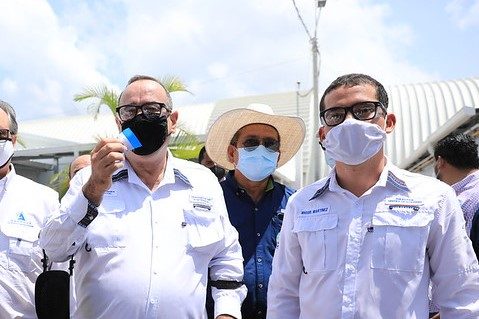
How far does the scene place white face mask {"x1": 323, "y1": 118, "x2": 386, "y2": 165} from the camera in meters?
2.34

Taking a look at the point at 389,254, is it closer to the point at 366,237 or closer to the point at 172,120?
the point at 366,237

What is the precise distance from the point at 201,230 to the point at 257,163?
1.03 metres

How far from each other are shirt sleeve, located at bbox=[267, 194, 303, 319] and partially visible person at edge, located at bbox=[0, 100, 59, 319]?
1.39 m

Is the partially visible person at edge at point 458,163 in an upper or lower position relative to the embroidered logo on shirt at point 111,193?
upper

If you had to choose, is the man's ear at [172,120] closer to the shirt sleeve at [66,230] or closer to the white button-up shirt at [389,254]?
the shirt sleeve at [66,230]

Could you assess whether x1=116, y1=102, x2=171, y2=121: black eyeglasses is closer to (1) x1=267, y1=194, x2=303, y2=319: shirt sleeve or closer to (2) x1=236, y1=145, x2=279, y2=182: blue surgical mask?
(1) x1=267, y1=194, x2=303, y2=319: shirt sleeve

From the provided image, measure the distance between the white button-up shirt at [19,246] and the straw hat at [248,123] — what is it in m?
1.49

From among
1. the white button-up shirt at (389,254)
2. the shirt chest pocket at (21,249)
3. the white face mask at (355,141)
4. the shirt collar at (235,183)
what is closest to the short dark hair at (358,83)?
the white face mask at (355,141)

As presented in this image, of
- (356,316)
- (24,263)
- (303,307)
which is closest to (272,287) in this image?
(303,307)

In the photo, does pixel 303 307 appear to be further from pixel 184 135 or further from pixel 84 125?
pixel 84 125

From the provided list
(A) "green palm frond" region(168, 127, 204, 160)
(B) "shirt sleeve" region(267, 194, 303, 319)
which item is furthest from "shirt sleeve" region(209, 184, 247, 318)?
(A) "green palm frond" region(168, 127, 204, 160)

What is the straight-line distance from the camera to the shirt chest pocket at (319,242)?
229 cm

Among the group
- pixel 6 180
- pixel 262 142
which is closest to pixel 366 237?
pixel 262 142

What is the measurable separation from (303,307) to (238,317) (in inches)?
20.9
